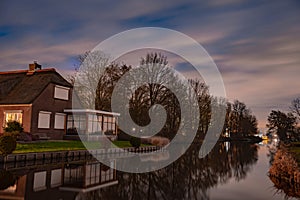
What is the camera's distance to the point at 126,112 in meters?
36.7

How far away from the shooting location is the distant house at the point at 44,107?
26128 millimetres

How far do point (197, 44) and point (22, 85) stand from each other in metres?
16.1

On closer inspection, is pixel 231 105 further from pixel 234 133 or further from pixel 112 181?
pixel 112 181

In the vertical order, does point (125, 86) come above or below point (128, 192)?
above

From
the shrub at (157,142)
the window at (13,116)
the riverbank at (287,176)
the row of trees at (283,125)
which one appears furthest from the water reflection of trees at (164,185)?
the row of trees at (283,125)

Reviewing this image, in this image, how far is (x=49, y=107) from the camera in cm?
2777

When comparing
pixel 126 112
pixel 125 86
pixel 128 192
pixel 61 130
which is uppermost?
pixel 125 86

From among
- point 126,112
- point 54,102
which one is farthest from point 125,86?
point 54,102

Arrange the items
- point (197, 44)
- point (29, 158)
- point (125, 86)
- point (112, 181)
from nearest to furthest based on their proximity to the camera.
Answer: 1. point (112, 181)
2. point (29, 158)
3. point (197, 44)
4. point (125, 86)

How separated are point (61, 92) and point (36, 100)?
340 cm

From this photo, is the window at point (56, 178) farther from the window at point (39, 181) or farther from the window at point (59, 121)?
the window at point (59, 121)

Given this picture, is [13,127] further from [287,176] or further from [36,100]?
[287,176]

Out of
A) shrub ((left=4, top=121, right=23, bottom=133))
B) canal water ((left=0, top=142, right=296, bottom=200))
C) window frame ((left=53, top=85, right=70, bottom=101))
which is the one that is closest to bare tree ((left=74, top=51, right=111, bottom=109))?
window frame ((left=53, top=85, right=70, bottom=101))

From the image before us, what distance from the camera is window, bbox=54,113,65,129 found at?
28469 mm
